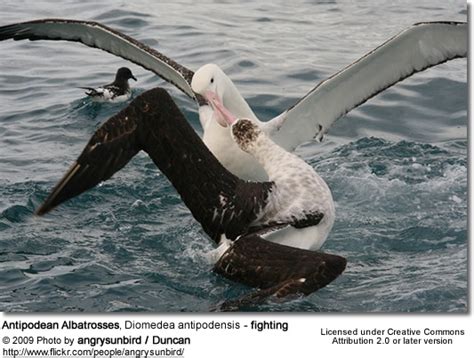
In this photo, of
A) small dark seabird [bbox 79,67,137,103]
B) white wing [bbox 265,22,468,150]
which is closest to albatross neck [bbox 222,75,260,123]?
white wing [bbox 265,22,468,150]

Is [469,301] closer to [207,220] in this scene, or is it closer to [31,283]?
[207,220]

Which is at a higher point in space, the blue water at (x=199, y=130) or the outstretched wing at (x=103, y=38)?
the outstretched wing at (x=103, y=38)

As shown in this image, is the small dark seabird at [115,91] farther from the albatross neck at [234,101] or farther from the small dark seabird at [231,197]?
the small dark seabird at [231,197]

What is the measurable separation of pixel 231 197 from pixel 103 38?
11.8 feet

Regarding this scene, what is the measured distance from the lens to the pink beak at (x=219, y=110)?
7.89 metres

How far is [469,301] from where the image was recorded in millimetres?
6316

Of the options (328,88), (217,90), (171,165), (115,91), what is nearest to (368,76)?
(328,88)

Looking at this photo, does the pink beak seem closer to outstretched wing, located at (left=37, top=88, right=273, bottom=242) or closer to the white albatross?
the white albatross

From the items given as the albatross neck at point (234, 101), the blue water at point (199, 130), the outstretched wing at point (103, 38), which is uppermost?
the outstretched wing at point (103, 38)

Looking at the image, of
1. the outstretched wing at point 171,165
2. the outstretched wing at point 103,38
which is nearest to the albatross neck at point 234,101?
the outstretched wing at point 103,38

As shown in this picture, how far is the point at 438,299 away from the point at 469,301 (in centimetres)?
21

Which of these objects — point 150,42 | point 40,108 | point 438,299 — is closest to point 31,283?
point 438,299

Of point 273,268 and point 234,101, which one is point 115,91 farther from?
point 273,268

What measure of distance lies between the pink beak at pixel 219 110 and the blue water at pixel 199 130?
98 cm
